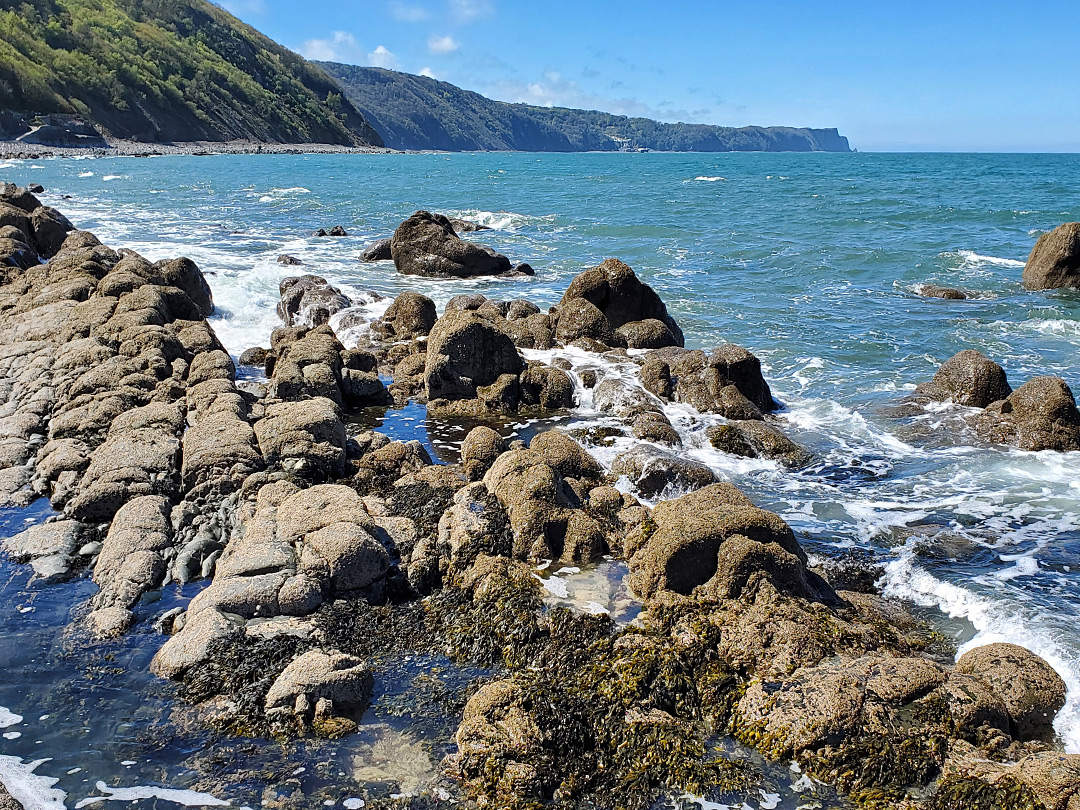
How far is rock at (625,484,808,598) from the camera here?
26.4ft

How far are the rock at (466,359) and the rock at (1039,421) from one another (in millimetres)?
8810

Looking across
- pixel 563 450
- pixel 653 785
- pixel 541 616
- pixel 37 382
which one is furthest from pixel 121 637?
pixel 37 382

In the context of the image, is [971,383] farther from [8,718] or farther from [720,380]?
[8,718]

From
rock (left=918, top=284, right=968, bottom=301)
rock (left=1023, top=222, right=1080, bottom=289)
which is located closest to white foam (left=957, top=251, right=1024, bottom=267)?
rock (left=1023, top=222, right=1080, bottom=289)

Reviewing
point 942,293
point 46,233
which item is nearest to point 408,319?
point 46,233

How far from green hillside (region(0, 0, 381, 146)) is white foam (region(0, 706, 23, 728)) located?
401 feet

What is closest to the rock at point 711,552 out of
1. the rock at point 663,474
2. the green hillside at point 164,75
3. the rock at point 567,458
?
the rock at point 567,458

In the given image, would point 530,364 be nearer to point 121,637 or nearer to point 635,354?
point 635,354

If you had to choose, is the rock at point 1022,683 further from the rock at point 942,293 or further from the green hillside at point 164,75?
the green hillside at point 164,75

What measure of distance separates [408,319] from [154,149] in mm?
118238

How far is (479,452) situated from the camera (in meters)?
11.7

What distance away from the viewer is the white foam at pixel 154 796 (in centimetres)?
559

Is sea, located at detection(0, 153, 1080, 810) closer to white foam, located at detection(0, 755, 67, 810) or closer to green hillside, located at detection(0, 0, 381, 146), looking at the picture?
white foam, located at detection(0, 755, 67, 810)

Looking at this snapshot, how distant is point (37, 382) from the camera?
42.4 feet
